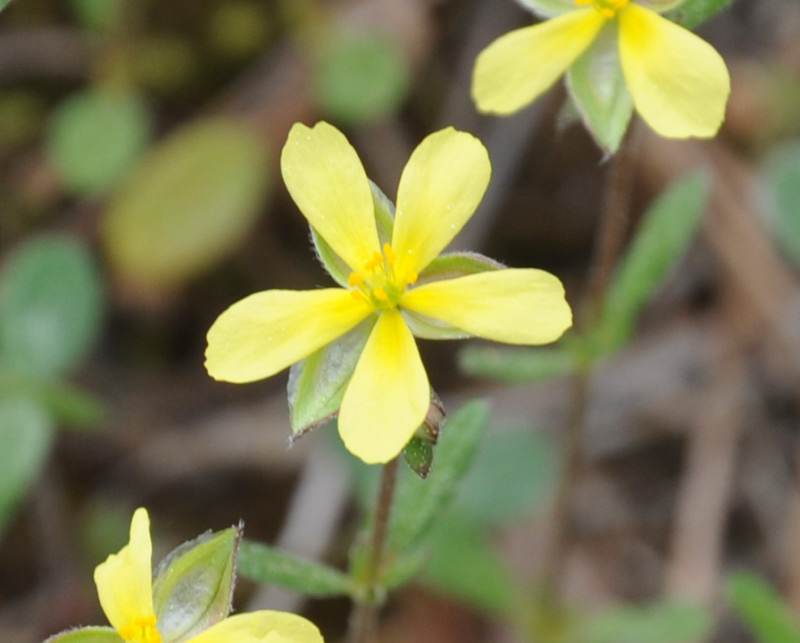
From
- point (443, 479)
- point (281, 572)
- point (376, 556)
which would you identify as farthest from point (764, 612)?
point (281, 572)

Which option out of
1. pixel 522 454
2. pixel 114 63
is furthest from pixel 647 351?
pixel 114 63

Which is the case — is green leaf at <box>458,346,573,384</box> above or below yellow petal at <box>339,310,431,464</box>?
above

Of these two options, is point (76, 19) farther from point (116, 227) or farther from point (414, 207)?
point (414, 207)

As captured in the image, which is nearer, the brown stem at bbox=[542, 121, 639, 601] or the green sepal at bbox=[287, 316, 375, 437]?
the green sepal at bbox=[287, 316, 375, 437]

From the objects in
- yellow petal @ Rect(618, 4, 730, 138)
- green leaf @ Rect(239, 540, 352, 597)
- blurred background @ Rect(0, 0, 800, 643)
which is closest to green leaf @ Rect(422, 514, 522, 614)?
blurred background @ Rect(0, 0, 800, 643)

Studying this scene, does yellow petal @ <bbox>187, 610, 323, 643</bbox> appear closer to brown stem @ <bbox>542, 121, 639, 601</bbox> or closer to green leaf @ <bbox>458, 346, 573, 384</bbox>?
green leaf @ <bbox>458, 346, 573, 384</bbox>

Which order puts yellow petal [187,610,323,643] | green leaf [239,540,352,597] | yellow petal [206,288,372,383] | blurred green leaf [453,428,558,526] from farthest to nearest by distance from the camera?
blurred green leaf [453,428,558,526] < green leaf [239,540,352,597] < yellow petal [206,288,372,383] < yellow petal [187,610,323,643]

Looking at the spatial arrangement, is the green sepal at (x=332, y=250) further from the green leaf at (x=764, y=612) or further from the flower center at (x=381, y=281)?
the green leaf at (x=764, y=612)

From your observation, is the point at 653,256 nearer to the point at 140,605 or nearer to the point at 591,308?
the point at 591,308
